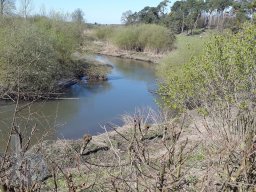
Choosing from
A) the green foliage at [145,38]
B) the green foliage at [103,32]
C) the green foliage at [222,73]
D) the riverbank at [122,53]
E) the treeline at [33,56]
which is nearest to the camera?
the green foliage at [222,73]

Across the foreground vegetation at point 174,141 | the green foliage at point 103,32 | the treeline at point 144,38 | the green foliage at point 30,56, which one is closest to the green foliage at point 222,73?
the foreground vegetation at point 174,141

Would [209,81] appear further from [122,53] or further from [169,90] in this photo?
[122,53]

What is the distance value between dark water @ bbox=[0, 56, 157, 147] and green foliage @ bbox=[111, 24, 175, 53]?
55.3 feet

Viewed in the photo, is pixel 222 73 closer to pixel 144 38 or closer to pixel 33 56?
pixel 33 56

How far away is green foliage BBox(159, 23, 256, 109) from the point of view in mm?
11641

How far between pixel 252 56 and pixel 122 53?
45071 mm

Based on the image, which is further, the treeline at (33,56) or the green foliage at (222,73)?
the treeline at (33,56)

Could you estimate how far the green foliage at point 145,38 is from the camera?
5638 cm

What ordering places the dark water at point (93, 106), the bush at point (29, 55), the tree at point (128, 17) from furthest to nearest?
the tree at point (128, 17), the bush at point (29, 55), the dark water at point (93, 106)

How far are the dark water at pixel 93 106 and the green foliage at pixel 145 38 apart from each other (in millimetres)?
16842

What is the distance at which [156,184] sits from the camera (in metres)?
3.18

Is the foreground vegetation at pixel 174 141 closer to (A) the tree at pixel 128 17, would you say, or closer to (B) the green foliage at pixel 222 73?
(B) the green foliage at pixel 222 73

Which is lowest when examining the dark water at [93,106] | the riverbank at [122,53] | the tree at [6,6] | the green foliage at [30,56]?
the dark water at [93,106]

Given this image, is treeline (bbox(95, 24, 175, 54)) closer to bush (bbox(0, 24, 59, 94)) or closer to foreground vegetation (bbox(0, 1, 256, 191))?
foreground vegetation (bbox(0, 1, 256, 191))
